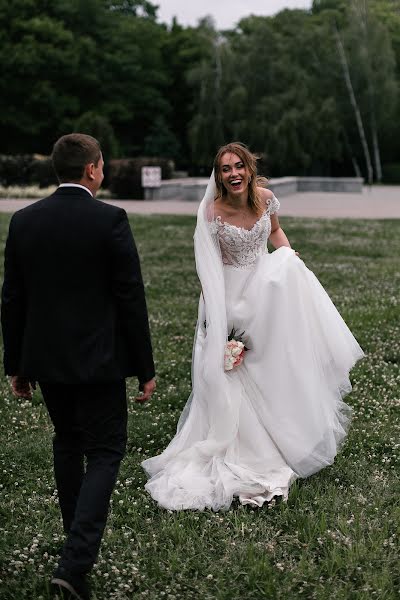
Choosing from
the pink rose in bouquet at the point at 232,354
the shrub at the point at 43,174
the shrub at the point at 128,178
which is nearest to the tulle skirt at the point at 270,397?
the pink rose in bouquet at the point at 232,354

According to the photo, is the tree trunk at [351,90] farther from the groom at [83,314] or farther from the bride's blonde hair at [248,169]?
the groom at [83,314]

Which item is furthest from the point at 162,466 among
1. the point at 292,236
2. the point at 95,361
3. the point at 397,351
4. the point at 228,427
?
the point at 292,236

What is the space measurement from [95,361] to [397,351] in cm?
533

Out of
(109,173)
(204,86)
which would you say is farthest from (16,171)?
(204,86)

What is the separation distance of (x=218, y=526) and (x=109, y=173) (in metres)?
28.6

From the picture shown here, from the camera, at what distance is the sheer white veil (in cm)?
517

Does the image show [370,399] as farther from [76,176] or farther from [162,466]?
[76,176]

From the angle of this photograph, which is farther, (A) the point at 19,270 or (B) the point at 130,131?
(B) the point at 130,131

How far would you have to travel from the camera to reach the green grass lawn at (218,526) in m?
3.93

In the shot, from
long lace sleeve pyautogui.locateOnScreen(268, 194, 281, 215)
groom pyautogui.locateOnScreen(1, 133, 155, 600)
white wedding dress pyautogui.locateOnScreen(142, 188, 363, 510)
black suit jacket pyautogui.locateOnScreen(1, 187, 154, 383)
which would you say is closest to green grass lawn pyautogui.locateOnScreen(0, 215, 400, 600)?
white wedding dress pyautogui.locateOnScreen(142, 188, 363, 510)

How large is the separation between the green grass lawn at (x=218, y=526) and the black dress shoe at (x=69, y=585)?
112 millimetres

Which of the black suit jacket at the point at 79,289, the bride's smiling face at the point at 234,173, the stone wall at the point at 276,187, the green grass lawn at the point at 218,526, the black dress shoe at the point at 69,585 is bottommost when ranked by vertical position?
the green grass lawn at the point at 218,526

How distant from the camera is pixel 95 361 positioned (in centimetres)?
367

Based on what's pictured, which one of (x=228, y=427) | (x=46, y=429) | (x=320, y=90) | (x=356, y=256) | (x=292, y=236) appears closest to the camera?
(x=228, y=427)
